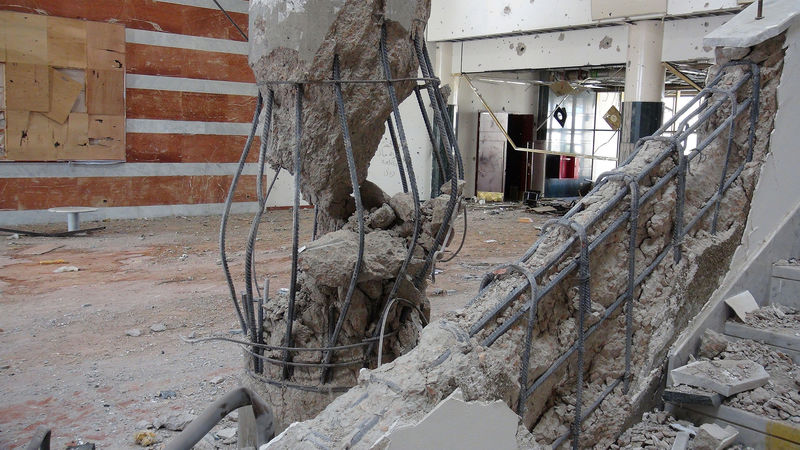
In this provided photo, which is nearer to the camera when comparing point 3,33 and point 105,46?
point 3,33

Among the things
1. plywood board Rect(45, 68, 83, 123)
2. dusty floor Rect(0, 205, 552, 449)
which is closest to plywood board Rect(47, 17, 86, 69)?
plywood board Rect(45, 68, 83, 123)

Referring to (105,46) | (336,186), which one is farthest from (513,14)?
(336,186)

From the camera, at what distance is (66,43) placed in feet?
31.9

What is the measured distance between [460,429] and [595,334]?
2.82ft

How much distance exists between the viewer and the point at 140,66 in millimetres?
10484

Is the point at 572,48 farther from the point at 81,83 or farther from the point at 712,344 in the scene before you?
the point at 712,344

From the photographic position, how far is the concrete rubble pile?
2873 mm

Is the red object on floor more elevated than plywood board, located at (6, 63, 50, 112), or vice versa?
plywood board, located at (6, 63, 50, 112)

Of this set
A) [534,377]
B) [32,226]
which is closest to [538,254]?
[534,377]

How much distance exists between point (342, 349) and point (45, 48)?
8654 millimetres

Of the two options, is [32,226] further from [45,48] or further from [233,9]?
[233,9]

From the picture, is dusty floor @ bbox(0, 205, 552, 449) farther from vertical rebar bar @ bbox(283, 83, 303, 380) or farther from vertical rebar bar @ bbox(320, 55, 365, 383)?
vertical rebar bar @ bbox(320, 55, 365, 383)

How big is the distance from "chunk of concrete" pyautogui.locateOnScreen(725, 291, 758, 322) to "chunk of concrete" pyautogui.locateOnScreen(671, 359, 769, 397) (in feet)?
0.85

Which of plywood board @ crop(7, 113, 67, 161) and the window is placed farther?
the window
